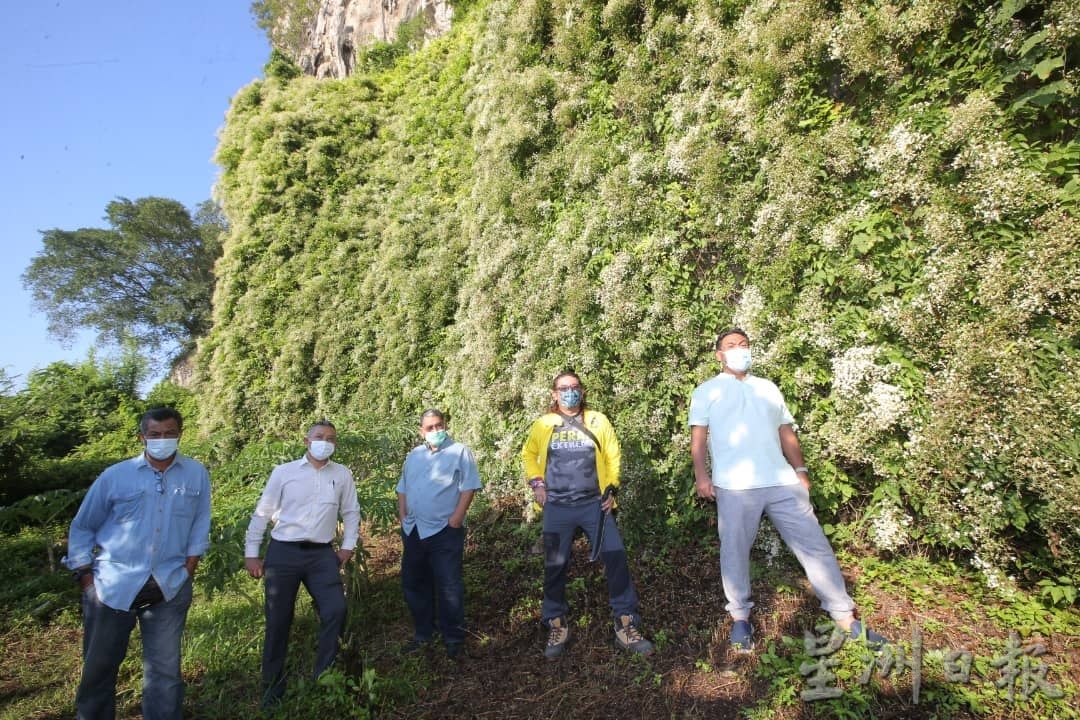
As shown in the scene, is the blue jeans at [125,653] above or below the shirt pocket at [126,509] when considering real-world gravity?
below

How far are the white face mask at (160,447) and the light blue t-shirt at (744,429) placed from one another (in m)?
3.31

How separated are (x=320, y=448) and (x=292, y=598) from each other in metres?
1.01

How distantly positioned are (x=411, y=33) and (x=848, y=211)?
13.1 meters

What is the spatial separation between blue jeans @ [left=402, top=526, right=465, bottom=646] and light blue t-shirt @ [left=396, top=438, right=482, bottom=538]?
0.31ft

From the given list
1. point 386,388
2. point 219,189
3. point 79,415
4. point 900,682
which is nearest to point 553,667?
point 900,682

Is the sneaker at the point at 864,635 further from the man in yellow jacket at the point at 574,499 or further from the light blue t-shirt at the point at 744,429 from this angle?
the man in yellow jacket at the point at 574,499

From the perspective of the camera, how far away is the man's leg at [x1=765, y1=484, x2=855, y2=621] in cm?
320

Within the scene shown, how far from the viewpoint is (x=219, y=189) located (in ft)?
42.4

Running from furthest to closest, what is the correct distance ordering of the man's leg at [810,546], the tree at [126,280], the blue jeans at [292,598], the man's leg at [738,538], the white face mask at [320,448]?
1. the tree at [126,280]
2. the white face mask at [320,448]
3. the blue jeans at [292,598]
4. the man's leg at [738,538]
5. the man's leg at [810,546]

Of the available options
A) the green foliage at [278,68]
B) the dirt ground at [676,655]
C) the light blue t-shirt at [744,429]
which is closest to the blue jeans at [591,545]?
the dirt ground at [676,655]

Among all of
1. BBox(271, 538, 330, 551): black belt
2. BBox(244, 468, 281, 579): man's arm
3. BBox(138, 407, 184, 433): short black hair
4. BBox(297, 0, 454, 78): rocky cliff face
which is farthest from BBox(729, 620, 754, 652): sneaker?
BBox(297, 0, 454, 78): rocky cliff face

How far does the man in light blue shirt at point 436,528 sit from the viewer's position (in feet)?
13.5

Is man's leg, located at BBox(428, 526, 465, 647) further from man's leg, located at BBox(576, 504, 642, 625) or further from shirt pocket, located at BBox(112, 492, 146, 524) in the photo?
shirt pocket, located at BBox(112, 492, 146, 524)

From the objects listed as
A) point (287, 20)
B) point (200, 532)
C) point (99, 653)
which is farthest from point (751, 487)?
point (287, 20)
